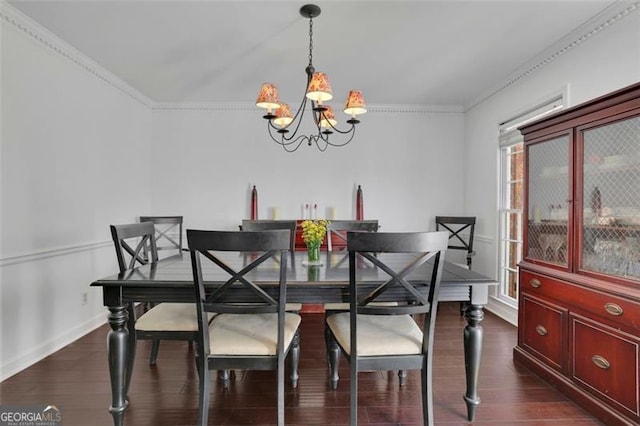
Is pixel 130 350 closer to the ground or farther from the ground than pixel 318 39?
closer to the ground

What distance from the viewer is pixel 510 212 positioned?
11.6 feet

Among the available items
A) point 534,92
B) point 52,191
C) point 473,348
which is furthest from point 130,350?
point 534,92

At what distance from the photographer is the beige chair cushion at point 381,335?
1602 millimetres

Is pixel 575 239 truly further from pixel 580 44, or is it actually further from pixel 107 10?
pixel 107 10

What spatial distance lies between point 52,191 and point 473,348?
128 inches

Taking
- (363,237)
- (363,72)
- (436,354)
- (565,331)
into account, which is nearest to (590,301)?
(565,331)

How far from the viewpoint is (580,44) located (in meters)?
2.54

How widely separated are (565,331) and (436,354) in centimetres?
92

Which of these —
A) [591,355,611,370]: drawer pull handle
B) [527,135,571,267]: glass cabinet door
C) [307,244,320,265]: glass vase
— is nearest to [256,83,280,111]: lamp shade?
[307,244,320,265]: glass vase

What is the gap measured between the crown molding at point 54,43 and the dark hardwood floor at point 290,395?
8.09 feet

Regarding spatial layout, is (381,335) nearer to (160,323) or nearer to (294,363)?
(294,363)

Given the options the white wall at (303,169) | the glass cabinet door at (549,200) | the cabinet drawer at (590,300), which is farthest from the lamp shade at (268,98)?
the cabinet drawer at (590,300)

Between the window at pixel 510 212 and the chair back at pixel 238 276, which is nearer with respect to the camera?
the chair back at pixel 238 276

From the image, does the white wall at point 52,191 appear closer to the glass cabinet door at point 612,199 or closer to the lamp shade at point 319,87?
the lamp shade at point 319,87
